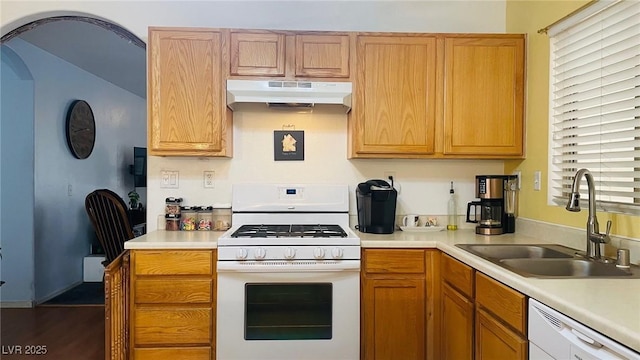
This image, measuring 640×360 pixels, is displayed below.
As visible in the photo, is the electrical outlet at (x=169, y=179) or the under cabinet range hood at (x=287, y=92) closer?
the under cabinet range hood at (x=287, y=92)

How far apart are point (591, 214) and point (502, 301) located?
0.60m

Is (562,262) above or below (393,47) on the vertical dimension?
below

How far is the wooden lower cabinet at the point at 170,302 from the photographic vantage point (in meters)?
2.11

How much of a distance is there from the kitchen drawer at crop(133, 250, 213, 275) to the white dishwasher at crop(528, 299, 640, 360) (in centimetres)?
157

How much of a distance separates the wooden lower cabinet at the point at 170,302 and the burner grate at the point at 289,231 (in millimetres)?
260

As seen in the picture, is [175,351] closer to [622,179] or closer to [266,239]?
[266,239]

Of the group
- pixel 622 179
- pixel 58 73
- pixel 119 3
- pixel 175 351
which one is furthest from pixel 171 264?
pixel 58 73

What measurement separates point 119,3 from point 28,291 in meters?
2.76

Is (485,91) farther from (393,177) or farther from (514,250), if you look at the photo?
(514,250)

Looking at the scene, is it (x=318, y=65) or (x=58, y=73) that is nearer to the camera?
(x=318, y=65)

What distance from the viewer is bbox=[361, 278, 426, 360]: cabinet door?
85.7 inches

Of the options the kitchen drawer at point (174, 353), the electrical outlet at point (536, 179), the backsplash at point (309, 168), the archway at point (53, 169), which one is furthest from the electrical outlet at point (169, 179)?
the electrical outlet at point (536, 179)

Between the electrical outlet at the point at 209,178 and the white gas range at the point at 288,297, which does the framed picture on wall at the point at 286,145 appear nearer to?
the electrical outlet at the point at 209,178

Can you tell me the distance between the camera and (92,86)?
4.55 meters
